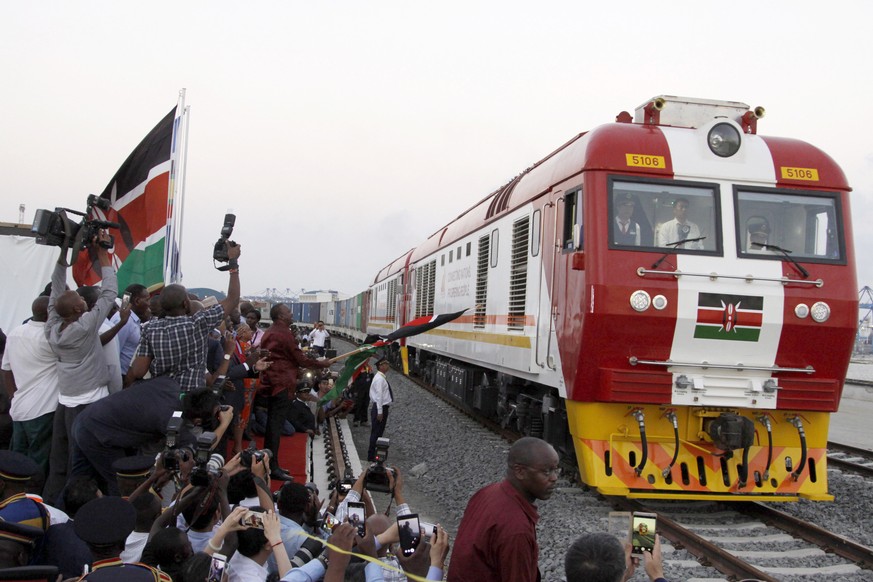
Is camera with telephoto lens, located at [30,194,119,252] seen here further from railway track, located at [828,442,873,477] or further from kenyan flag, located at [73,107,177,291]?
railway track, located at [828,442,873,477]

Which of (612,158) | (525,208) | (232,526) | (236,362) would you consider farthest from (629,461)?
(232,526)

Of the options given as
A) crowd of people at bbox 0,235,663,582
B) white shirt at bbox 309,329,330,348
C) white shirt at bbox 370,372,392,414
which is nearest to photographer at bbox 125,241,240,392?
crowd of people at bbox 0,235,663,582

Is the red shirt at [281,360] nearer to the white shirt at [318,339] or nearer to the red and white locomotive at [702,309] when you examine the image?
the red and white locomotive at [702,309]

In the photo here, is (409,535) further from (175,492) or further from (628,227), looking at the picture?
(628,227)

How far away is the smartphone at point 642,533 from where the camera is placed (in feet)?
10.1

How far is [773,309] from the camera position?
712 cm

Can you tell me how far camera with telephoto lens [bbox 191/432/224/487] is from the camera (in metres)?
3.59

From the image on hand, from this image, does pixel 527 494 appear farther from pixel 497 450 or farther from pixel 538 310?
pixel 497 450

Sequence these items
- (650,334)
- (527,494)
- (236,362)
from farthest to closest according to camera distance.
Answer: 1. (236,362)
2. (650,334)
3. (527,494)

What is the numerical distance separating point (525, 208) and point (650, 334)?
286 centimetres

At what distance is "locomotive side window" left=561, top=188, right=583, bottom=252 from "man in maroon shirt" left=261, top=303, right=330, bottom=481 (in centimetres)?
271

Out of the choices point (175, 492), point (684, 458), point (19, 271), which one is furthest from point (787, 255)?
point (19, 271)

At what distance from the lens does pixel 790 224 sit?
24.4ft

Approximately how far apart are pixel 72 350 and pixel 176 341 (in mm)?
703
